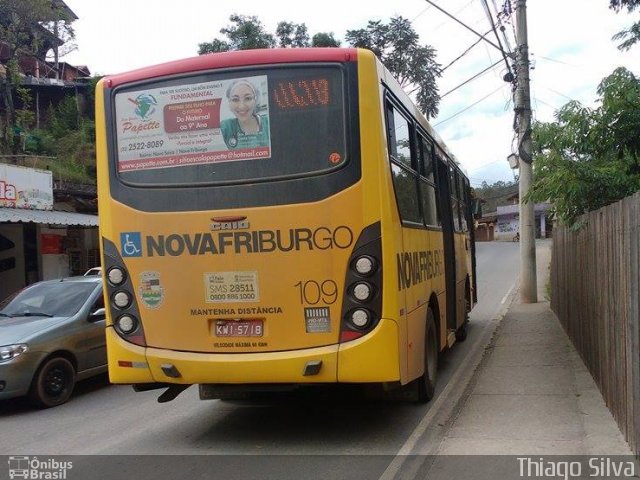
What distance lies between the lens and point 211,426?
649cm

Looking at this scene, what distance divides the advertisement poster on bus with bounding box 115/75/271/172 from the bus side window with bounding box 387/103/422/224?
46.9 inches

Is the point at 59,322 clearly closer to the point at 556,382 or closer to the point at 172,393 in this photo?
the point at 172,393

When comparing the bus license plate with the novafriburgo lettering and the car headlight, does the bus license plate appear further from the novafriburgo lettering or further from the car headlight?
the car headlight

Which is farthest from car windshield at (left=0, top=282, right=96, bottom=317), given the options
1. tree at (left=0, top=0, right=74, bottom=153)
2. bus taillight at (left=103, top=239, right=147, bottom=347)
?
tree at (left=0, top=0, right=74, bottom=153)

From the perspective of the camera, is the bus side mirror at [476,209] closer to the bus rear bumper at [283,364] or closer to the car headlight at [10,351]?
the bus rear bumper at [283,364]

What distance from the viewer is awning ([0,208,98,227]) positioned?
49.9ft

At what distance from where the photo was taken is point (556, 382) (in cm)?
774

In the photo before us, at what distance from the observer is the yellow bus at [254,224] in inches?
207

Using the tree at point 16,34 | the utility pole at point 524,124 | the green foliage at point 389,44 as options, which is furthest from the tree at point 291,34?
the utility pole at point 524,124

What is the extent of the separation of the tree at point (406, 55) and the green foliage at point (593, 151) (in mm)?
28750

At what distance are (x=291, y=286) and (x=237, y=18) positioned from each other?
3665cm

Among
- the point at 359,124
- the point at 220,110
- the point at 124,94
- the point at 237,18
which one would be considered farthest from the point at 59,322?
the point at 237,18

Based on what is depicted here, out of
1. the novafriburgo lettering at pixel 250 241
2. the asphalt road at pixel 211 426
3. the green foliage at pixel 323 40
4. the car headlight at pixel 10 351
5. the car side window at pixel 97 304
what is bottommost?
the asphalt road at pixel 211 426

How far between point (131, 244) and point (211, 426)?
2.12 metres
